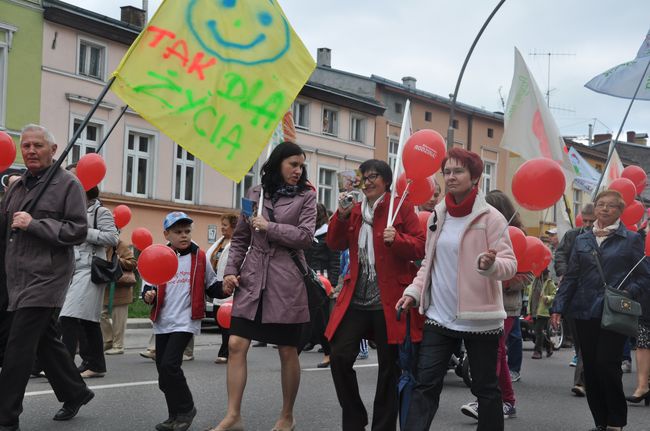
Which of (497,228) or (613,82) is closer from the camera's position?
(497,228)

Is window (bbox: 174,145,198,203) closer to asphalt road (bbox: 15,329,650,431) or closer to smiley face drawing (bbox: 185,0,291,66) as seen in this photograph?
asphalt road (bbox: 15,329,650,431)

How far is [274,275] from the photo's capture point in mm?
6559

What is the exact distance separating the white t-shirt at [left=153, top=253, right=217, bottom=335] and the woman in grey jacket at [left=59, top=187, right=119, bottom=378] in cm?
224

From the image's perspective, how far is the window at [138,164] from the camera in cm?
3216

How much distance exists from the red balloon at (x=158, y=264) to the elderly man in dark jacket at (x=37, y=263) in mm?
582

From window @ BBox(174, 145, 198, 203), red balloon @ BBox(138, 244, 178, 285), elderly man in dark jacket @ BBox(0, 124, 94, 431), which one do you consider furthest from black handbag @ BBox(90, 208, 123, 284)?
window @ BBox(174, 145, 198, 203)

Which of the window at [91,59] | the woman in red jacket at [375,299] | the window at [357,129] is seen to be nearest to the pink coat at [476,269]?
→ the woman in red jacket at [375,299]

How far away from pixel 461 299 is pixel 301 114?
3310 cm

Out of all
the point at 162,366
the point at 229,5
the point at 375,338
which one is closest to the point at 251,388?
the point at 162,366

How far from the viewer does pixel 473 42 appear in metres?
22.1

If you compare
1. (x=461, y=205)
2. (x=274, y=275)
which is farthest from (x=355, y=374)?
(x=461, y=205)

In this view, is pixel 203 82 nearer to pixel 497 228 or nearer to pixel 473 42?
pixel 497 228

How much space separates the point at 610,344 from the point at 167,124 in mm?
3551

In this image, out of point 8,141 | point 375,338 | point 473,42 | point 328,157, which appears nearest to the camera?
point 375,338
